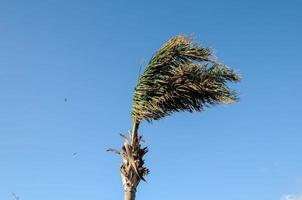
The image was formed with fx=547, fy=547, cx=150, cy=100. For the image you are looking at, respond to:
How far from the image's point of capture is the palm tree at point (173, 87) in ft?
54.1

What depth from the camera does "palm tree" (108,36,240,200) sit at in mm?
16484

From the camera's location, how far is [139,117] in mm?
16562

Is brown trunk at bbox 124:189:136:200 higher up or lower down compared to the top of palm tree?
lower down

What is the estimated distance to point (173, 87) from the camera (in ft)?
55.3

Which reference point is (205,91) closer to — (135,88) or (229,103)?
(229,103)

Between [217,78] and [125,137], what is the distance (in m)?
3.40

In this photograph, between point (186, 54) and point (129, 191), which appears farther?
point (186, 54)

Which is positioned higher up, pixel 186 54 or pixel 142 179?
pixel 186 54

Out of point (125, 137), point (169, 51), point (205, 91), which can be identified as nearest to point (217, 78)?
point (205, 91)

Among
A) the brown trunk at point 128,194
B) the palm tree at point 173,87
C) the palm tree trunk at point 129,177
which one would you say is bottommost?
the brown trunk at point 128,194

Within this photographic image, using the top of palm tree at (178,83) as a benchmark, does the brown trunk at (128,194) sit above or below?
below

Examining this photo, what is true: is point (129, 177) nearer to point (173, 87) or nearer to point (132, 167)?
point (132, 167)

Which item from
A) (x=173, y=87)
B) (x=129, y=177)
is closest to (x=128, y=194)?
(x=129, y=177)

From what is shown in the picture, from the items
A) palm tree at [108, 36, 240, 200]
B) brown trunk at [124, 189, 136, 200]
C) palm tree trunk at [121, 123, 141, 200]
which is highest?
palm tree at [108, 36, 240, 200]
